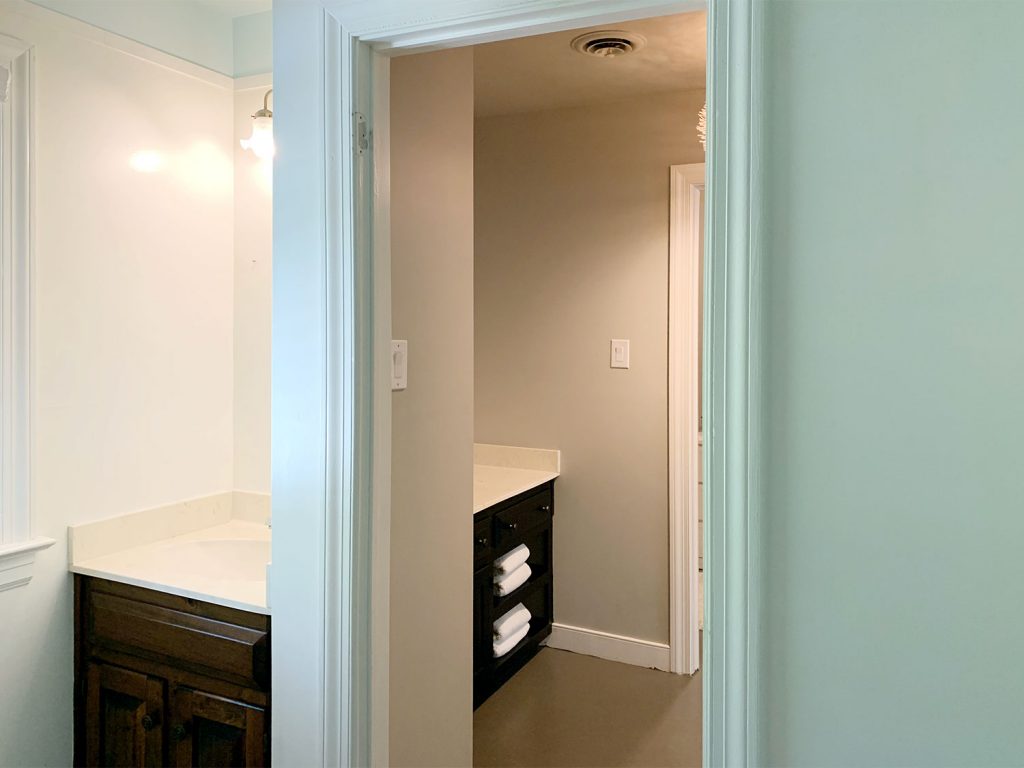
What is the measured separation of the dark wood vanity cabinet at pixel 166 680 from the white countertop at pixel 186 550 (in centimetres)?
4

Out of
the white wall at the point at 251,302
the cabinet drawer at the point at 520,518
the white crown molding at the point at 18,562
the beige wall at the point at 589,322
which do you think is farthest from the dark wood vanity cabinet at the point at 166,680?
the beige wall at the point at 589,322

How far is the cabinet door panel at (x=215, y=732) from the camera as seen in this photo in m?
1.79

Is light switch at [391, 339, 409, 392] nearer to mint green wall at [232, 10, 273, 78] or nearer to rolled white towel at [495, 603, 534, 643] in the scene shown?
mint green wall at [232, 10, 273, 78]

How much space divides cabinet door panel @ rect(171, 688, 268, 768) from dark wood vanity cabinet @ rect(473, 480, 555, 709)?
114 cm

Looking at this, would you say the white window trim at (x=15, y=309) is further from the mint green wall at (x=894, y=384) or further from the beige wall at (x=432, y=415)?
the mint green wall at (x=894, y=384)

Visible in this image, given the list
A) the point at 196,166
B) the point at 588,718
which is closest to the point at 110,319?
the point at 196,166

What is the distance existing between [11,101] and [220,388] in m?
0.93

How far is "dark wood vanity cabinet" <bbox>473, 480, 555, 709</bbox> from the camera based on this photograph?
292cm

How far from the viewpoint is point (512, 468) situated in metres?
3.73

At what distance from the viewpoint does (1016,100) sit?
1133mm

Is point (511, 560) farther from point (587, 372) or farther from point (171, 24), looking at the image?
point (171, 24)

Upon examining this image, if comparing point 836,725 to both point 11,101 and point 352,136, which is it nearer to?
point 352,136

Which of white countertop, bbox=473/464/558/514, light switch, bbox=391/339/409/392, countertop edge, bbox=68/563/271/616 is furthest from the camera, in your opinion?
white countertop, bbox=473/464/558/514

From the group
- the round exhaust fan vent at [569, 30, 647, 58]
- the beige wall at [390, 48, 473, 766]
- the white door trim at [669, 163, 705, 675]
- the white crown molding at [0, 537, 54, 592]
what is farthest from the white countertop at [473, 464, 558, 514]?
the round exhaust fan vent at [569, 30, 647, 58]
